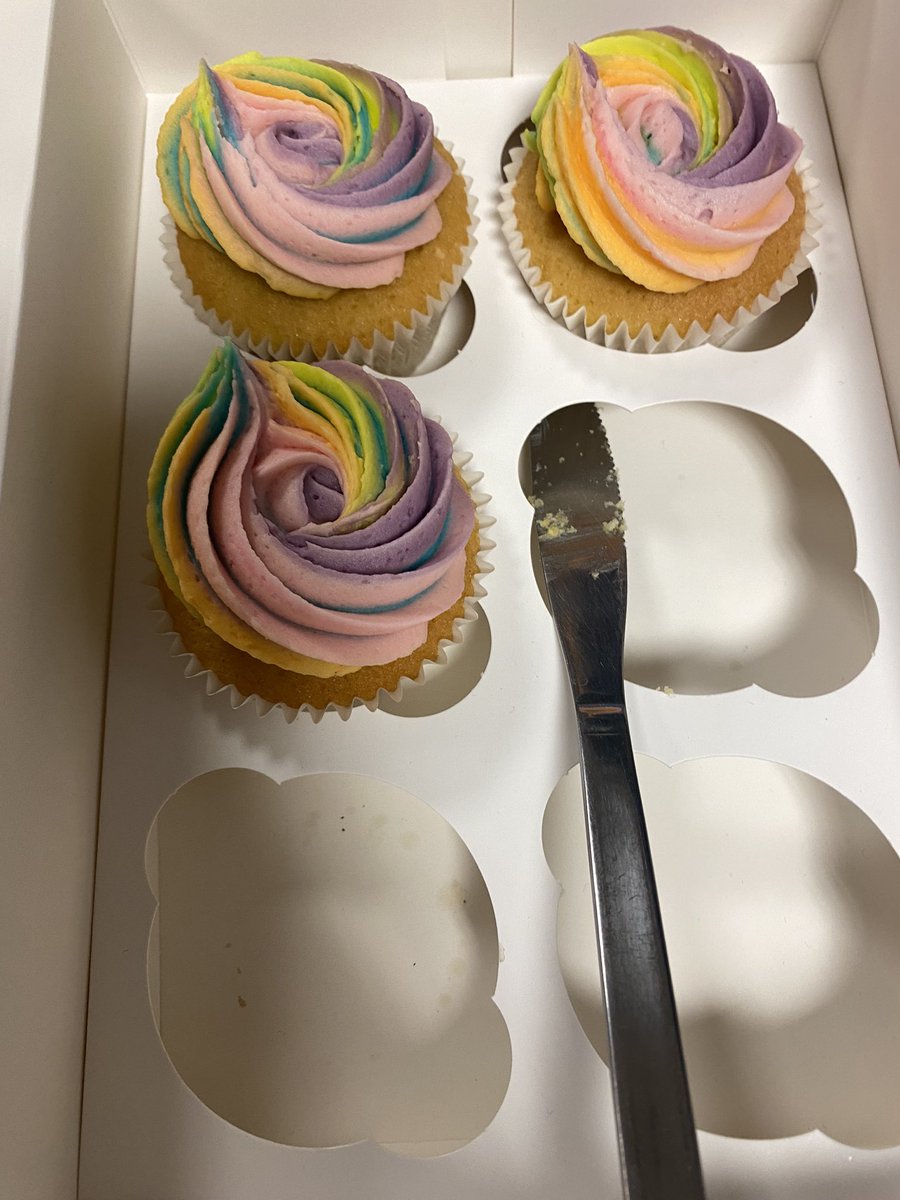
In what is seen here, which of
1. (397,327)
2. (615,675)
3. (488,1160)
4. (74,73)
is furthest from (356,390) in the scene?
(488,1160)

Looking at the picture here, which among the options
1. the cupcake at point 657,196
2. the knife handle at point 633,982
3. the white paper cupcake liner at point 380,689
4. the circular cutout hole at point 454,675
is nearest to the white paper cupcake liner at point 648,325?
the cupcake at point 657,196

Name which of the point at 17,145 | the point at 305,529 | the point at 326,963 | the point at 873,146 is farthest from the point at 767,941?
the point at 17,145

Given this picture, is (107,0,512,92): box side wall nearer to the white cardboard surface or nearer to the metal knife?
the white cardboard surface

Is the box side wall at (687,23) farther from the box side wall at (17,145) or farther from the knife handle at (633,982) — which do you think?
the knife handle at (633,982)

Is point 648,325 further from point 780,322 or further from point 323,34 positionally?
point 323,34

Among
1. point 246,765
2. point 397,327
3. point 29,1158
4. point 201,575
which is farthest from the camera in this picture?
point 397,327

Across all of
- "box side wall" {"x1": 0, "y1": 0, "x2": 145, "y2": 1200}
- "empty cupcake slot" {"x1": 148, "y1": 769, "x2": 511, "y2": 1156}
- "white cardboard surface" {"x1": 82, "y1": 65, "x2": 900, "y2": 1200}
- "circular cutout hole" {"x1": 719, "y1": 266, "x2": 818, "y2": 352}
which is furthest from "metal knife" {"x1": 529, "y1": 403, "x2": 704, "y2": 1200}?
"box side wall" {"x1": 0, "y1": 0, "x2": 145, "y2": 1200}

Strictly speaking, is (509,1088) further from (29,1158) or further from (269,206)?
(269,206)
